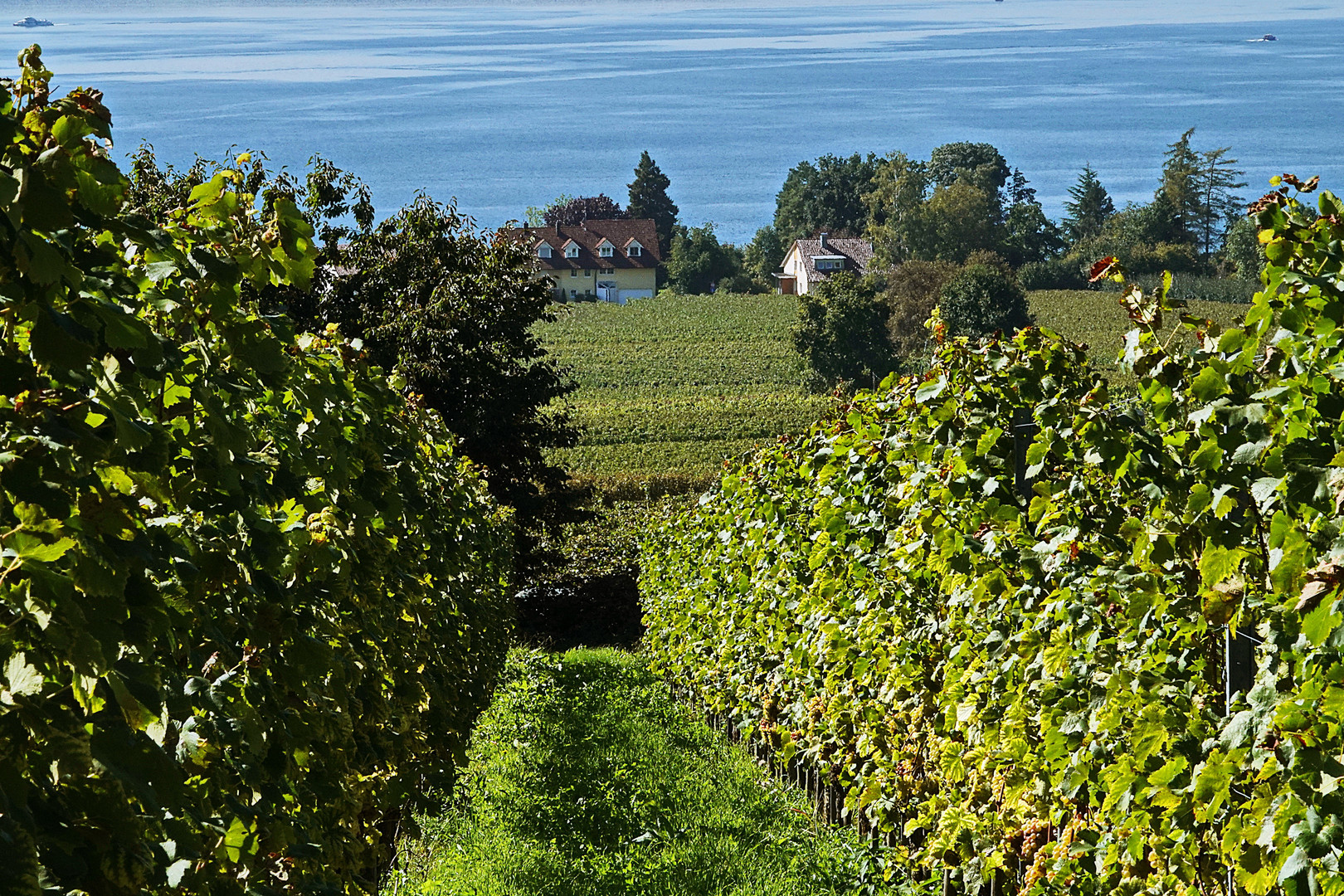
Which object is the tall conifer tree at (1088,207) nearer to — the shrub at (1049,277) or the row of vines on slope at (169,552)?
the shrub at (1049,277)

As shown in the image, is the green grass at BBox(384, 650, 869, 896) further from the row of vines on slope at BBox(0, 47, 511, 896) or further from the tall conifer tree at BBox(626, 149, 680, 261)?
the tall conifer tree at BBox(626, 149, 680, 261)

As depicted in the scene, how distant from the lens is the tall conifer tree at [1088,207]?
11656 cm

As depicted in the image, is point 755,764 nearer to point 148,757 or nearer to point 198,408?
point 198,408

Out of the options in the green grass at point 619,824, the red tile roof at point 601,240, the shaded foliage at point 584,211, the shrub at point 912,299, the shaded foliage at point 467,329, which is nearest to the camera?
the green grass at point 619,824

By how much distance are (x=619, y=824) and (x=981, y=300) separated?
222 ft

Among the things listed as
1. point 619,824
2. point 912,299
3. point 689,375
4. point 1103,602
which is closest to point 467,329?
point 619,824

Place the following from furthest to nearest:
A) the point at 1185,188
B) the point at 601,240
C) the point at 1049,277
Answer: the point at 601,240 < the point at 1185,188 < the point at 1049,277

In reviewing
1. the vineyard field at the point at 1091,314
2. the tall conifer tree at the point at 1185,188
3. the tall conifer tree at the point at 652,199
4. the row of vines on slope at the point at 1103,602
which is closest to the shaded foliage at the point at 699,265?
the tall conifer tree at the point at 652,199

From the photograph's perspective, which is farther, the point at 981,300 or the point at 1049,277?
the point at 1049,277

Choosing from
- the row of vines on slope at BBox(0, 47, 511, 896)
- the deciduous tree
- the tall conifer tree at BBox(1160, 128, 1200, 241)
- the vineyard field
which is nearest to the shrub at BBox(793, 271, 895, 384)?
the vineyard field

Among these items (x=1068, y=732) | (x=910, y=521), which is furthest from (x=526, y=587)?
(x=1068, y=732)

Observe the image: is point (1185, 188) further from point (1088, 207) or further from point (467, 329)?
point (467, 329)

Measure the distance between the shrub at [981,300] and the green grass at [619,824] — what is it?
2470 inches

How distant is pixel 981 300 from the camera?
71.1 m
